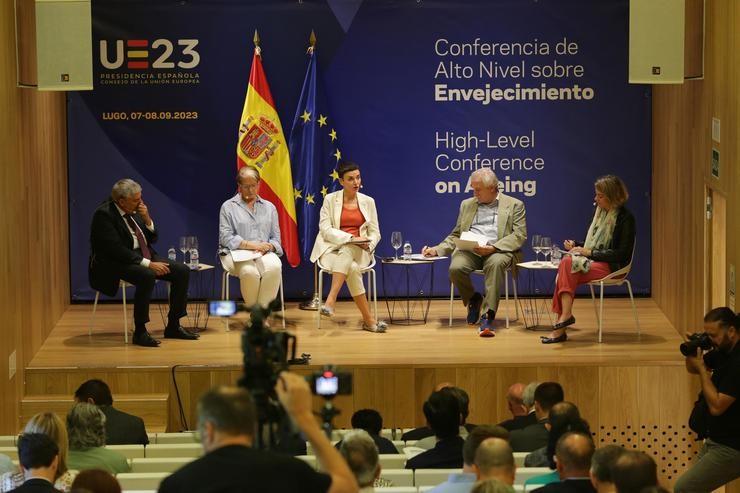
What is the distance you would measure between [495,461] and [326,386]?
0.95m

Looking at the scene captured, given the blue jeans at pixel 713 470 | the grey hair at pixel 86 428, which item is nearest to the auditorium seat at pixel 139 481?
the grey hair at pixel 86 428

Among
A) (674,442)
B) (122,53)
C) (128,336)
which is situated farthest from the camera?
(122,53)

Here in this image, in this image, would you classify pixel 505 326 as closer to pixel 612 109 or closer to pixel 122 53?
pixel 612 109

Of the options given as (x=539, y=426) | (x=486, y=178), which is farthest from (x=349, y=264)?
(x=539, y=426)

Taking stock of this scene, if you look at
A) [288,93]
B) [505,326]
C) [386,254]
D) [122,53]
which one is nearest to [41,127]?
[122,53]

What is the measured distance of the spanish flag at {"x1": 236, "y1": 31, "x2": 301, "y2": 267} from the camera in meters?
10.5

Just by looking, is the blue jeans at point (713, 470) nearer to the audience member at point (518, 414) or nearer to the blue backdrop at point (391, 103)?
the audience member at point (518, 414)

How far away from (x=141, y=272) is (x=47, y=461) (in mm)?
4415

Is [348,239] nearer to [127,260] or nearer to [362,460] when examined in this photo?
[127,260]

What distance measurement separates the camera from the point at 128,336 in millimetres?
9570

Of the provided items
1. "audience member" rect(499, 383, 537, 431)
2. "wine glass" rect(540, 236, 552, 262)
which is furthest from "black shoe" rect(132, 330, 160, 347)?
"audience member" rect(499, 383, 537, 431)

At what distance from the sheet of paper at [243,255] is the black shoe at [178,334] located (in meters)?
0.61

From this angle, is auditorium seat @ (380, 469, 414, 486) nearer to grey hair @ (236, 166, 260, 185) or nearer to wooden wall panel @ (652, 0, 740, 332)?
wooden wall panel @ (652, 0, 740, 332)

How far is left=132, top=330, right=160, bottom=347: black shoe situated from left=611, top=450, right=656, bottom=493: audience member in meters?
5.30
